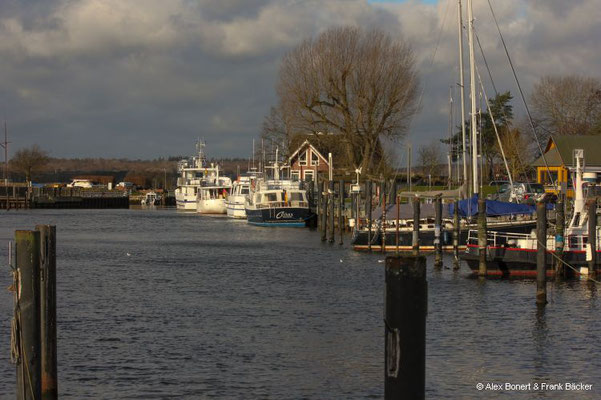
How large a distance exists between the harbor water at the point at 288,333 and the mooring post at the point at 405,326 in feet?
29.4

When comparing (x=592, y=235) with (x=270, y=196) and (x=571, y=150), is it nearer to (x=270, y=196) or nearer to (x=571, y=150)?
(x=571, y=150)

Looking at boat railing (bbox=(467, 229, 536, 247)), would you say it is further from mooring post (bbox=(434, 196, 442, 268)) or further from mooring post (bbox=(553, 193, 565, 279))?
mooring post (bbox=(434, 196, 442, 268))

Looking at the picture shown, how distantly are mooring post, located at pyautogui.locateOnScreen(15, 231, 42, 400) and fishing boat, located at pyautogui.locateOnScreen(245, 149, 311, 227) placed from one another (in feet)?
207

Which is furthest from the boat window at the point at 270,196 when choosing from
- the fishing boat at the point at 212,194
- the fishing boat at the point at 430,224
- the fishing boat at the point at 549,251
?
the fishing boat at the point at 549,251

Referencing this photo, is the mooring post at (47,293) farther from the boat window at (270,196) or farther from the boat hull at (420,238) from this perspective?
the boat window at (270,196)

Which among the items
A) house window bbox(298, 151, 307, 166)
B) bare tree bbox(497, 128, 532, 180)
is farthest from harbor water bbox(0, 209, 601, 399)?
house window bbox(298, 151, 307, 166)

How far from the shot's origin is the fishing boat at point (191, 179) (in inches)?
5012

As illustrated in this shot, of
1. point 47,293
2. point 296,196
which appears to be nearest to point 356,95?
point 296,196

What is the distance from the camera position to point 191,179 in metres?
128

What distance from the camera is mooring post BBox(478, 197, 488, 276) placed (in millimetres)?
34500

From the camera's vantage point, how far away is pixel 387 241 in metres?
47.8

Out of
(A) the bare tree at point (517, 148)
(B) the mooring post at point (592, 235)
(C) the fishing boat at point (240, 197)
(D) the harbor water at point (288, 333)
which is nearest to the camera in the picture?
(D) the harbor water at point (288, 333)

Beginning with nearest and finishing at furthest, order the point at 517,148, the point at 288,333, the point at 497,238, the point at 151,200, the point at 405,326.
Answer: the point at 405,326
the point at 288,333
the point at 497,238
the point at 517,148
the point at 151,200

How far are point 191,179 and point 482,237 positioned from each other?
9599 cm
